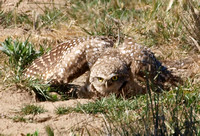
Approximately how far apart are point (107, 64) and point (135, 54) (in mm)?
587

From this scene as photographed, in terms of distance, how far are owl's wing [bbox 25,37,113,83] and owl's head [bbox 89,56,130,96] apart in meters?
0.39

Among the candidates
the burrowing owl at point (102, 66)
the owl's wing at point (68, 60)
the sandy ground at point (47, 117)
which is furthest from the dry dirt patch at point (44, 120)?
the owl's wing at point (68, 60)

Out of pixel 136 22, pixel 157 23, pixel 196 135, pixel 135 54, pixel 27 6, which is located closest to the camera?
pixel 196 135

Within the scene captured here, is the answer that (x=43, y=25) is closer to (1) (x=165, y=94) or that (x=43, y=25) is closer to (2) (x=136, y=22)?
(2) (x=136, y=22)

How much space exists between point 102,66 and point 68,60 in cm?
71

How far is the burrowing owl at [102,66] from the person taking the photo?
600 cm

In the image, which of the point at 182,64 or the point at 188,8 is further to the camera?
the point at 188,8

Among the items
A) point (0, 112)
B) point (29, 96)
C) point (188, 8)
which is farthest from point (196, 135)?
point (188, 8)

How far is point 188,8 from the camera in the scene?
7410mm

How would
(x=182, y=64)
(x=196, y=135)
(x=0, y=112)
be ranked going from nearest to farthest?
(x=196, y=135) < (x=0, y=112) < (x=182, y=64)

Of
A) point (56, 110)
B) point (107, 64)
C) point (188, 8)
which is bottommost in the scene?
point (56, 110)

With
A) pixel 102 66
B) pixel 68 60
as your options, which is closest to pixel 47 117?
pixel 102 66

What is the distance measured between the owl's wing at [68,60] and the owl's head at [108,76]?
0.39 metres

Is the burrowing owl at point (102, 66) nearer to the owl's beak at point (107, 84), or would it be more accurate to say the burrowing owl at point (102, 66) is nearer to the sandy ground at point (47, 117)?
the owl's beak at point (107, 84)
